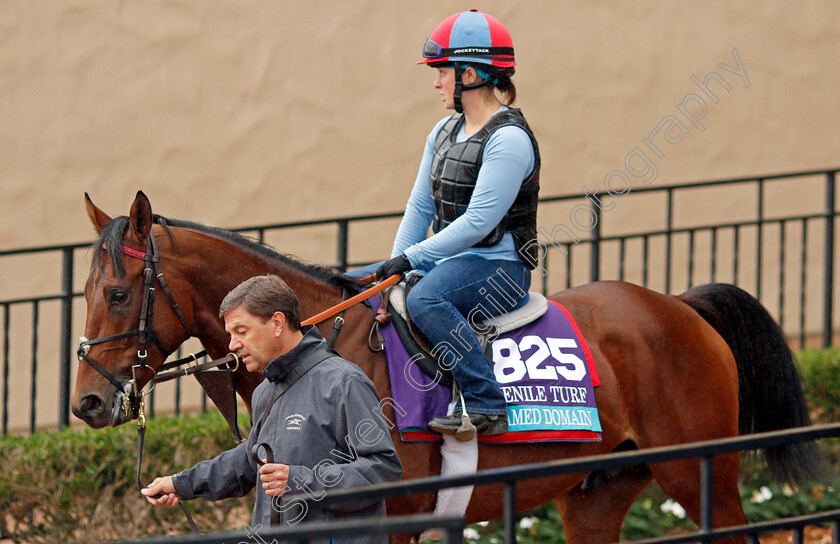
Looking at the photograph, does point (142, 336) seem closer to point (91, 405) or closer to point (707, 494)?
point (91, 405)

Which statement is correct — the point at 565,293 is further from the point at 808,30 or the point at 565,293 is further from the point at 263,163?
the point at 808,30

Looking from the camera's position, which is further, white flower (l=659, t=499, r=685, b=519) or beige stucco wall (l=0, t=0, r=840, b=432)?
beige stucco wall (l=0, t=0, r=840, b=432)

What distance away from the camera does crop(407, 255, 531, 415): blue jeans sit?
156 inches

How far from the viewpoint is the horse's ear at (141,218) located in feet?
12.5

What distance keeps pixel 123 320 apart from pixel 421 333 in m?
1.09

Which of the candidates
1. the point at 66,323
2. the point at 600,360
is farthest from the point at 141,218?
the point at 66,323

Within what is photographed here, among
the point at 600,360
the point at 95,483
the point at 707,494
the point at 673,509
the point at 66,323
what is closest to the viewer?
the point at 707,494

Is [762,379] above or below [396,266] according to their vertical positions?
below

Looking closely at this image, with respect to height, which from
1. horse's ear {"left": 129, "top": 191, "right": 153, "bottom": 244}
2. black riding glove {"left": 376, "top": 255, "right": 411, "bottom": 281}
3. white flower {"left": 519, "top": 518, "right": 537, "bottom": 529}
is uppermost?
horse's ear {"left": 129, "top": 191, "right": 153, "bottom": 244}

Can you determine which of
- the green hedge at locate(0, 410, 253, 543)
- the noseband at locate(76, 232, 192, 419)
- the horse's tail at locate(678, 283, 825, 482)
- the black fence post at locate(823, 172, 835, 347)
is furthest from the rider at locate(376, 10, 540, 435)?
the black fence post at locate(823, 172, 835, 347)

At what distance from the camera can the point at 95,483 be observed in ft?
18.0

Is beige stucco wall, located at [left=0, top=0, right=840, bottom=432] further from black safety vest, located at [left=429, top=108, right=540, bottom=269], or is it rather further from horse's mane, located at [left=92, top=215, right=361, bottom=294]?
black safety vest, located at [left=429, top=108, right=540, bottom=269]

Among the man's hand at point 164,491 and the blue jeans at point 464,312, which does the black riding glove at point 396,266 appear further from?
the man's hand at point 164,491

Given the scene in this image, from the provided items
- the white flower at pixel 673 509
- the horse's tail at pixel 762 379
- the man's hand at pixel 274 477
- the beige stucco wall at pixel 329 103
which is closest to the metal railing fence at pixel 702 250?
the beige stucco wall at pixel 329 103
